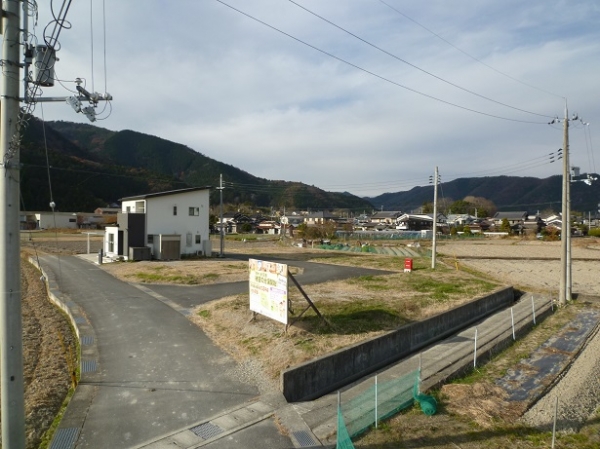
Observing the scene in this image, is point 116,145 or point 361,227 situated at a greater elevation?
point 116,145

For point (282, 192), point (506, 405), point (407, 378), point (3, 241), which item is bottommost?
point (506, 405)

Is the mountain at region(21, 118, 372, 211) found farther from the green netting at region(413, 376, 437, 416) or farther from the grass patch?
the green netting at region(413, 376, 437, 416)

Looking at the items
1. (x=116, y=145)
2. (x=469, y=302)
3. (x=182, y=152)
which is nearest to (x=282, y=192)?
(x=182, y=152)

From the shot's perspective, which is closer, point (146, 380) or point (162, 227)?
point (146, 380)

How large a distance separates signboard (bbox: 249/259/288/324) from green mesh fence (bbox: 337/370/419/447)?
3.24m

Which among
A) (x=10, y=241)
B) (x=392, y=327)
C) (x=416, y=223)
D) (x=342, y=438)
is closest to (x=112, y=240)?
(x=392, y=327)

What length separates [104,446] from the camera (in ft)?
18.7

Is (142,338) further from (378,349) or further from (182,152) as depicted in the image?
(182,152)

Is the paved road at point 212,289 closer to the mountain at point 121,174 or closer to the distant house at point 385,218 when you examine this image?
the mountain at point 121,174

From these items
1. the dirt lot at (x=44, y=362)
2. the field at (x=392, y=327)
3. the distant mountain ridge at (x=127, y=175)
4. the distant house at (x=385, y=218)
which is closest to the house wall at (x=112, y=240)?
the field at (x=392, y=327)

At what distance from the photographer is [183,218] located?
98.2 ft

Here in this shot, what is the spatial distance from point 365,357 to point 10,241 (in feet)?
24.5

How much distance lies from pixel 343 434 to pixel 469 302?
34.9 ft

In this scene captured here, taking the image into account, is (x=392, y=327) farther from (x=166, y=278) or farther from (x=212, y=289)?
(x=166, y=278)
